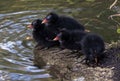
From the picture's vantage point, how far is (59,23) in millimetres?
8508

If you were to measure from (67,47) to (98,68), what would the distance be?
0.83 meters

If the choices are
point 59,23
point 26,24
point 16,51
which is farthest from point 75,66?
point 26,24

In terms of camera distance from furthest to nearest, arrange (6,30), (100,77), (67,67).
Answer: (6,30) → (67,67) → (100,77)

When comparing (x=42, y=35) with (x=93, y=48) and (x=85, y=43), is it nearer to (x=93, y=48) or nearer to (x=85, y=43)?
(x=85, y=43)

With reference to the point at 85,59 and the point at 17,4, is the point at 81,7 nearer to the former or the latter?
the point at 17,4

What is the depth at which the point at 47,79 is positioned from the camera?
7.56m

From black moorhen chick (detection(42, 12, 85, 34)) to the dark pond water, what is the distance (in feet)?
2.12

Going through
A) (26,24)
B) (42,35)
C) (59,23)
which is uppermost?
(59,23)

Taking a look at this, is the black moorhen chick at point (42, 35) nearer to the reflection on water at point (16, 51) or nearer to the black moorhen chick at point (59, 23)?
the black moorhen chick at point (59, 23)

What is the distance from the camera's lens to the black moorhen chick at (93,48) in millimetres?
7352

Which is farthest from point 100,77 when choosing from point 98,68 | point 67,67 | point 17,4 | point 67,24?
point 17,4

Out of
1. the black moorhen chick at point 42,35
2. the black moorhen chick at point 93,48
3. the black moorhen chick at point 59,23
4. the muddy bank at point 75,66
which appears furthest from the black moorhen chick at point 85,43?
the black moorhen chick at point 42,35

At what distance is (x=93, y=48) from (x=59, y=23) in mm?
1344

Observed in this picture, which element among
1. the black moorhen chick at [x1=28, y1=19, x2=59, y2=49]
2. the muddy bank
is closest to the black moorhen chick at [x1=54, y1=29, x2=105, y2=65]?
the muddy bank
